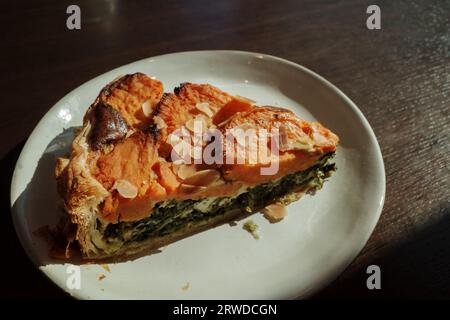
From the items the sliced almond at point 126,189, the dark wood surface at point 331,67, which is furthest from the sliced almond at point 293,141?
the sliced almond at point 126,189

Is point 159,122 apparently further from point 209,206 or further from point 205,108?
point 209,206

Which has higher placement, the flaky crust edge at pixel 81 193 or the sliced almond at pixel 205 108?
the sliced almond at pixel 205 108

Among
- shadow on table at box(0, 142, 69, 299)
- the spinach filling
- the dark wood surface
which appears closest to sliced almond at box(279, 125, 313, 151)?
the spinach filling

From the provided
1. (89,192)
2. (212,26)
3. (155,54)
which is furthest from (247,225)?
(212,26)

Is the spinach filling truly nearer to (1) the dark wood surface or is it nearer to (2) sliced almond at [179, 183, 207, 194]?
(2) sliced almond at [179, 183, 207, 194]

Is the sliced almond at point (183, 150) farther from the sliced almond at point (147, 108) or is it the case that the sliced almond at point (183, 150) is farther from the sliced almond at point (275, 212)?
the sliced almond at point (275, 212)
